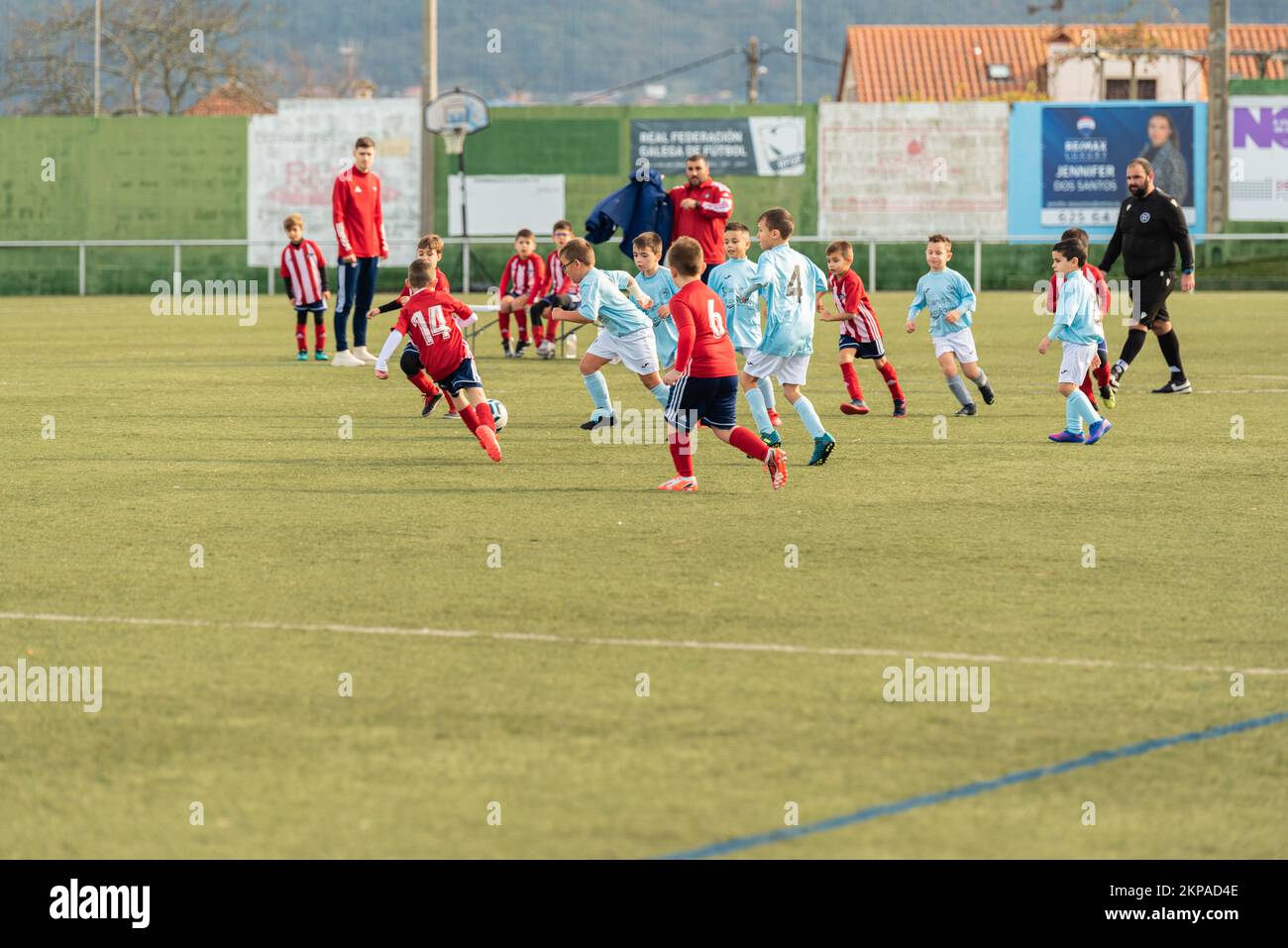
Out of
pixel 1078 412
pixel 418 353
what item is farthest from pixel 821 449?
pixel 418 353

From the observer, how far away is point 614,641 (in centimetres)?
745

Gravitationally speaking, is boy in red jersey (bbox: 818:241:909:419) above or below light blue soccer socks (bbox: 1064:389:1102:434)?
above

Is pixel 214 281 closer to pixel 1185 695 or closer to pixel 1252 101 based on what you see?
pixel 1252 101

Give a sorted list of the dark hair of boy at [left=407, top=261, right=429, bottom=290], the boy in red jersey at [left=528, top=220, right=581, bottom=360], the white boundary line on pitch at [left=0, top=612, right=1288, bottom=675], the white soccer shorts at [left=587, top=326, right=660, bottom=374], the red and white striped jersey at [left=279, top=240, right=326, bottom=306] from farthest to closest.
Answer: the red and white striped jersey at [left=279, top=240, right=326, bottom=306], the boy in red jersey at [left=528, top=220, right=581, bottom=360], the white soccer shorts at [left=587, top=326, right=660, bottom=374], the dark hair of boy at [left=407, top=261, right=429, bottom=290], the white boundary line on pitch at [left=0, top=612, right=1288, bottom=675]

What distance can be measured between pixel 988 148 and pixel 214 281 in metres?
16.3

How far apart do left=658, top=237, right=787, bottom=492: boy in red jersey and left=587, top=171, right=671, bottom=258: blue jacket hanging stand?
789cm

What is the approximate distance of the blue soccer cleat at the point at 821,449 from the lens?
1273cm

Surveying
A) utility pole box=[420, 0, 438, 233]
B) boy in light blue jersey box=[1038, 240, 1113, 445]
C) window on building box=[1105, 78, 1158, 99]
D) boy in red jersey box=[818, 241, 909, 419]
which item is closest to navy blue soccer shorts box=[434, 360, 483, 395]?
boy in red jersey box=[818, 241, 909, 419]

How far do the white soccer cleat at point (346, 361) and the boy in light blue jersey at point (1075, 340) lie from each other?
9.35 meters

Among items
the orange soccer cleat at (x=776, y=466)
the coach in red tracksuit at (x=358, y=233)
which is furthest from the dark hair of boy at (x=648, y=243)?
the coach in red tracksuit at (x=358, y=233)

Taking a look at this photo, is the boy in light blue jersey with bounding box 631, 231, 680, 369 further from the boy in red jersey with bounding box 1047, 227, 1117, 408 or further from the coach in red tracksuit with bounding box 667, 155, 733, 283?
the boy in red jersey with bounding box 1047, 227, 1117, 408

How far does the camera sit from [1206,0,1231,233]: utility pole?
133 ft
